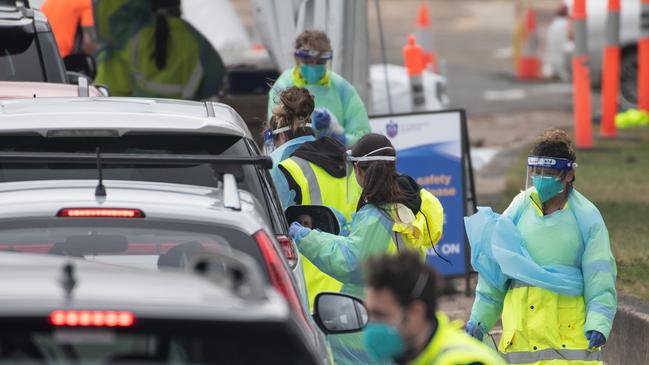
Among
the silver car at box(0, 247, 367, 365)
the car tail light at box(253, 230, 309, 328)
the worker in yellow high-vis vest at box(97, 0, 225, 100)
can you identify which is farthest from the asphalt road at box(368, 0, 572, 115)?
the silver car at box(0, 247, 367, 365)

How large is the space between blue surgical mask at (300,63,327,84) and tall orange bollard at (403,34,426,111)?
5830 mm

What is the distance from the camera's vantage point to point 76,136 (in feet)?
19.3

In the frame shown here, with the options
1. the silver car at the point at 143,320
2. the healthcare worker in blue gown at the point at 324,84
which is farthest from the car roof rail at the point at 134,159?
the healthcare worker in blue gown at the point at 324,84

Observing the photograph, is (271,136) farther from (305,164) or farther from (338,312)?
(338,312)

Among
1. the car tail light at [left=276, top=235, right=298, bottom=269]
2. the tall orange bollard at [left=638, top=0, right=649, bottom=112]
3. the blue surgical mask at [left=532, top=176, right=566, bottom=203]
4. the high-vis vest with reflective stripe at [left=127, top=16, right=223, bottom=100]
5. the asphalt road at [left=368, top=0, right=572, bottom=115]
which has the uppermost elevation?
the car tail light at [left=276, top=235, right=298, bottom=269]

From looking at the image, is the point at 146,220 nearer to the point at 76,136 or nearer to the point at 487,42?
the point at 76,136

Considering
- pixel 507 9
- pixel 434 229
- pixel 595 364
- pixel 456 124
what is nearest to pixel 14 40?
pixel 456 124

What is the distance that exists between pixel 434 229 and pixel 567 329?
2.38ft

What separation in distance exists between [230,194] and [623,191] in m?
9.59

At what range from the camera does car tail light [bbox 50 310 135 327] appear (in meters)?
3.32

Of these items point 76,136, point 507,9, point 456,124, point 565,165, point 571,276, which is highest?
point 76,136

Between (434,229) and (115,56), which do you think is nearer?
(434,229)

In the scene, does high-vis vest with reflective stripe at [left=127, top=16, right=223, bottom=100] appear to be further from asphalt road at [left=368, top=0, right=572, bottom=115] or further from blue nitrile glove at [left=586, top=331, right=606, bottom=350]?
asphalt road at [left=368, top=0, right=572, bottom=115]

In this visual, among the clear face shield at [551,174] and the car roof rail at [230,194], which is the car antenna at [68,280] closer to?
the car roof rail at [230,194]
